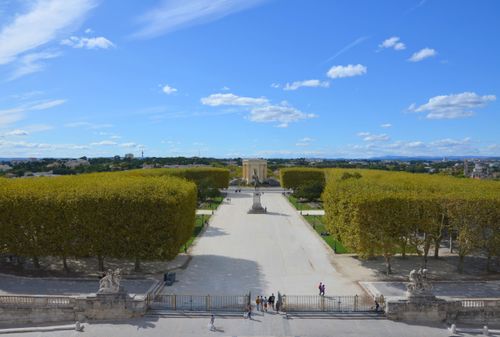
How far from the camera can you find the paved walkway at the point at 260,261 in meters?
29.2

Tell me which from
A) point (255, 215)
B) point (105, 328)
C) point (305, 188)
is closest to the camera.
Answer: point (105, 328)

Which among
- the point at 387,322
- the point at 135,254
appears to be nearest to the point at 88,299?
the point at 135,254

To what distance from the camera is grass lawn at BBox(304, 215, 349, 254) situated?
39781 millimetres

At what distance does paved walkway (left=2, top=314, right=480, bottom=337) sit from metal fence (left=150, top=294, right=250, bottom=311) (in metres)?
1.16

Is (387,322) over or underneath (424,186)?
underneath

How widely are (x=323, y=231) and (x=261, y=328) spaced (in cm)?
2682

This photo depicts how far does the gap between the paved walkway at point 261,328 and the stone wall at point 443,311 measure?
579 millimetres

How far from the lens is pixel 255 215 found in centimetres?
6169

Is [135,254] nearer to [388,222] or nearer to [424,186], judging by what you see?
[388,222]

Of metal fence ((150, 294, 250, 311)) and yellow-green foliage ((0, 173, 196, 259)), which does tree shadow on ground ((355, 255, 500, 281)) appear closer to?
metal fence ((150, 294, 250, 311))

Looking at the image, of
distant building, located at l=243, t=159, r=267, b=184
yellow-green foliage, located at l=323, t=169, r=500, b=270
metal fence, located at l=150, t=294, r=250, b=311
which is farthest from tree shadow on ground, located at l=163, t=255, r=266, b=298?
distant building, located at l=243, t=159, r=267, b=184

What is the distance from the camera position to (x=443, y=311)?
2388 cm

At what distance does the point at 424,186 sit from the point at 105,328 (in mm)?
29291

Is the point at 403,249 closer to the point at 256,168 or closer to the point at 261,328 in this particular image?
the point at 261,328
